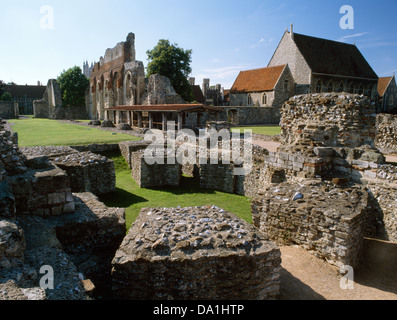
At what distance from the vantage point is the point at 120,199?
8.57 metres

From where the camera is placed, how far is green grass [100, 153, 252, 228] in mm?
8062

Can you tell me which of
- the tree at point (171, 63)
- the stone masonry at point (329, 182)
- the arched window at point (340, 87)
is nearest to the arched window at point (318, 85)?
the arched window at point (340, 87)

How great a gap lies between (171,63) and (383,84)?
3151 cm

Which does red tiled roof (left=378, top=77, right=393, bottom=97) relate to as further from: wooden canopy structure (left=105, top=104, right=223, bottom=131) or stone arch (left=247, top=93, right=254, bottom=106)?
wooden canopy structure (left=105, top=104, right=223, bottom=131)

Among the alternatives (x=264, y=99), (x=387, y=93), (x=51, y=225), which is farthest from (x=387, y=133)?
(x=387, y=93)

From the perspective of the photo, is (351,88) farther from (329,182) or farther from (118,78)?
(329,182)

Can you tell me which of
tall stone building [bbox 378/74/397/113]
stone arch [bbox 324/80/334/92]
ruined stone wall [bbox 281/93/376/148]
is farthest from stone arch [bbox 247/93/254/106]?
ruined stone wall [bbox 281/93/376/148]

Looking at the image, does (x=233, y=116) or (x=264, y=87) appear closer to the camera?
(x=233, y=116)

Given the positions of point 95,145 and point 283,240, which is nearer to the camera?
point 283,240

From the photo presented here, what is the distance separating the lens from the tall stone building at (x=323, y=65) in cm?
3444

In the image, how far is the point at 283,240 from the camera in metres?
5.50
